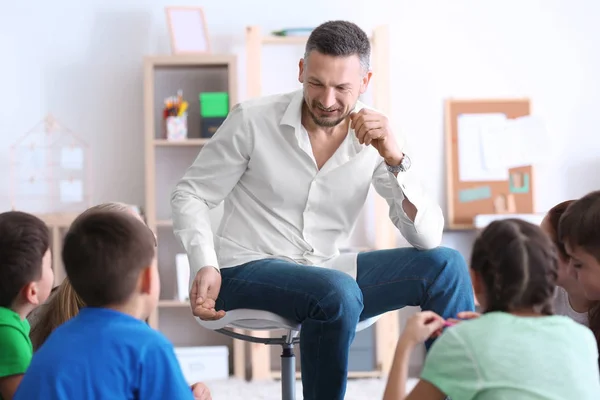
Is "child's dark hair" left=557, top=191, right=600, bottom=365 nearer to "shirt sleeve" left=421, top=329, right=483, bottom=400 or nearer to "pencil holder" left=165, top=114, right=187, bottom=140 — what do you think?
"shirt sleeve" left=421, top=329, right=483, bottom=400

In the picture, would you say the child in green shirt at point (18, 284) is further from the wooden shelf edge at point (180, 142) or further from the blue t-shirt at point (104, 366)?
the wooden shelf edge at point (180, 142)

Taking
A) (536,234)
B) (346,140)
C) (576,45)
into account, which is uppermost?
(576,45)

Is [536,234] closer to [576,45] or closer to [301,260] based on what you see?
[301,260]

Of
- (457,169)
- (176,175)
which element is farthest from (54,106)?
(457,169)

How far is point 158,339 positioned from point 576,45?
3.15m

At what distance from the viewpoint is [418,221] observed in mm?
1940

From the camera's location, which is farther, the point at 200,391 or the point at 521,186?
the point at 521,186

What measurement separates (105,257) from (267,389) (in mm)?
2171

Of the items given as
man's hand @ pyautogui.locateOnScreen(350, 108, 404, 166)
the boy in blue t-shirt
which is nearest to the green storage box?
man's hand @ pyautogui.locateOnScreen(350, 108, 404, 166)

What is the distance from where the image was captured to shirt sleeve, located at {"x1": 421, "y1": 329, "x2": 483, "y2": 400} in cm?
116

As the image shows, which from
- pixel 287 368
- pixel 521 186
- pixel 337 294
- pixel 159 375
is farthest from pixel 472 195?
pixel 159 375

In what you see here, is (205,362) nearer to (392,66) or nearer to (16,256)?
(392,66)

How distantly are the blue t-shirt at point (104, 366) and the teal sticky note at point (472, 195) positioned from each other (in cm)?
270

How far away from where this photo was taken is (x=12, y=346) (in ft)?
4.75
